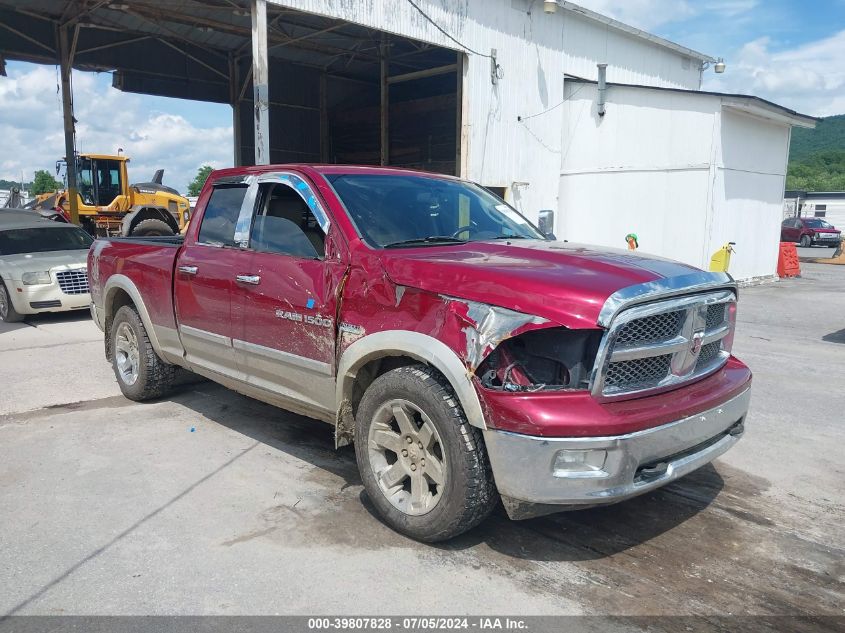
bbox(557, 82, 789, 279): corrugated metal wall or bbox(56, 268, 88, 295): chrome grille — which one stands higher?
bbox(557, 82, 789, 279): corrugated metal wall

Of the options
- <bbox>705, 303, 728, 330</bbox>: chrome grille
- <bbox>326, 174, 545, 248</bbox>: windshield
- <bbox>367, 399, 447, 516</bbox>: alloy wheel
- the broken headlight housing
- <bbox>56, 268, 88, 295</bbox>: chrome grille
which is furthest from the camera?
<bbox>56, 268, 88, 295</bbox>: chrome grille

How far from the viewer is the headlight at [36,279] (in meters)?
10.1

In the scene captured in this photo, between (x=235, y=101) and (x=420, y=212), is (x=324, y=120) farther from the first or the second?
(x=420, y=212)

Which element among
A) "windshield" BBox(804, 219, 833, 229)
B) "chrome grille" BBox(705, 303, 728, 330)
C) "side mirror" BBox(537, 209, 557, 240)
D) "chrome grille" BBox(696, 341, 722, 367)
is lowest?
"chrome grille" BBox(696, 341, 722, 367)

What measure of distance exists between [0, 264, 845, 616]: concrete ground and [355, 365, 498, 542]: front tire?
0.67ft

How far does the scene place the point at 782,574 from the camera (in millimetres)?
3297

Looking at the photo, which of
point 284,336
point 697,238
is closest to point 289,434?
point 284,336

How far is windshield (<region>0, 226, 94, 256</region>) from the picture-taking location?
36.4 ft

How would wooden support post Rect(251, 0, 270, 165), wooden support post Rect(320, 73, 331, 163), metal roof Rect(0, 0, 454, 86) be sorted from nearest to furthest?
wooden support post Rect(251, 0, 270, 165) < metal roof Rect(0, 0, 454, 86) < wooden support post Rect(320, 73, 331, 163)

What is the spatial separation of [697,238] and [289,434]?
1350 cm

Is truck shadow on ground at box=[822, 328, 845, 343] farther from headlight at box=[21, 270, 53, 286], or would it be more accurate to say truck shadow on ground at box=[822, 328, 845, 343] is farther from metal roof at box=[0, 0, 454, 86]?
metal roof at box=[0, 0, 454, 86]

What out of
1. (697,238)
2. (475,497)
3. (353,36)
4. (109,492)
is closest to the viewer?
(475,497)

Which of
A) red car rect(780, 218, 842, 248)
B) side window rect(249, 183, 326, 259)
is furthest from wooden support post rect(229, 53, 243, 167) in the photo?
red car rect(780, 218, 842, 248)

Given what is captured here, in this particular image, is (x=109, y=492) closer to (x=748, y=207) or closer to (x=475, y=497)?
(x=475, y=497)
